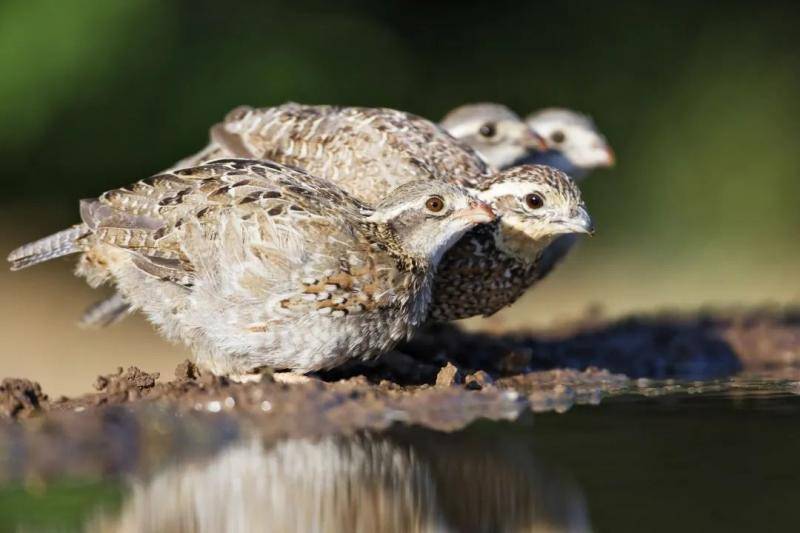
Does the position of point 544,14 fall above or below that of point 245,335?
above

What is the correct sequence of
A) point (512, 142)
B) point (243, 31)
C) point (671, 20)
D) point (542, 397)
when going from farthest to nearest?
point (671, 20)
point (243, 31)
point (512, 142)
point (542, 397)

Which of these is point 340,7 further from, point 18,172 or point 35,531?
point 35,531

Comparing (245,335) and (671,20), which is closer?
(245,335)

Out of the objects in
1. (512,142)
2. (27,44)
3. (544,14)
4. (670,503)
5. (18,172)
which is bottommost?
(670,503)

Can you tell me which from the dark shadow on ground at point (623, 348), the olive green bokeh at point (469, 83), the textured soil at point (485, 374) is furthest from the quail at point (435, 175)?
the olive green bokeh at point (469, 83)

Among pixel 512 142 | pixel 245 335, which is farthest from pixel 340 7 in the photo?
pixel 245 335

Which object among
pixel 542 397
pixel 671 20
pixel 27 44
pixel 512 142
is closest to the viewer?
pixel 542 397
